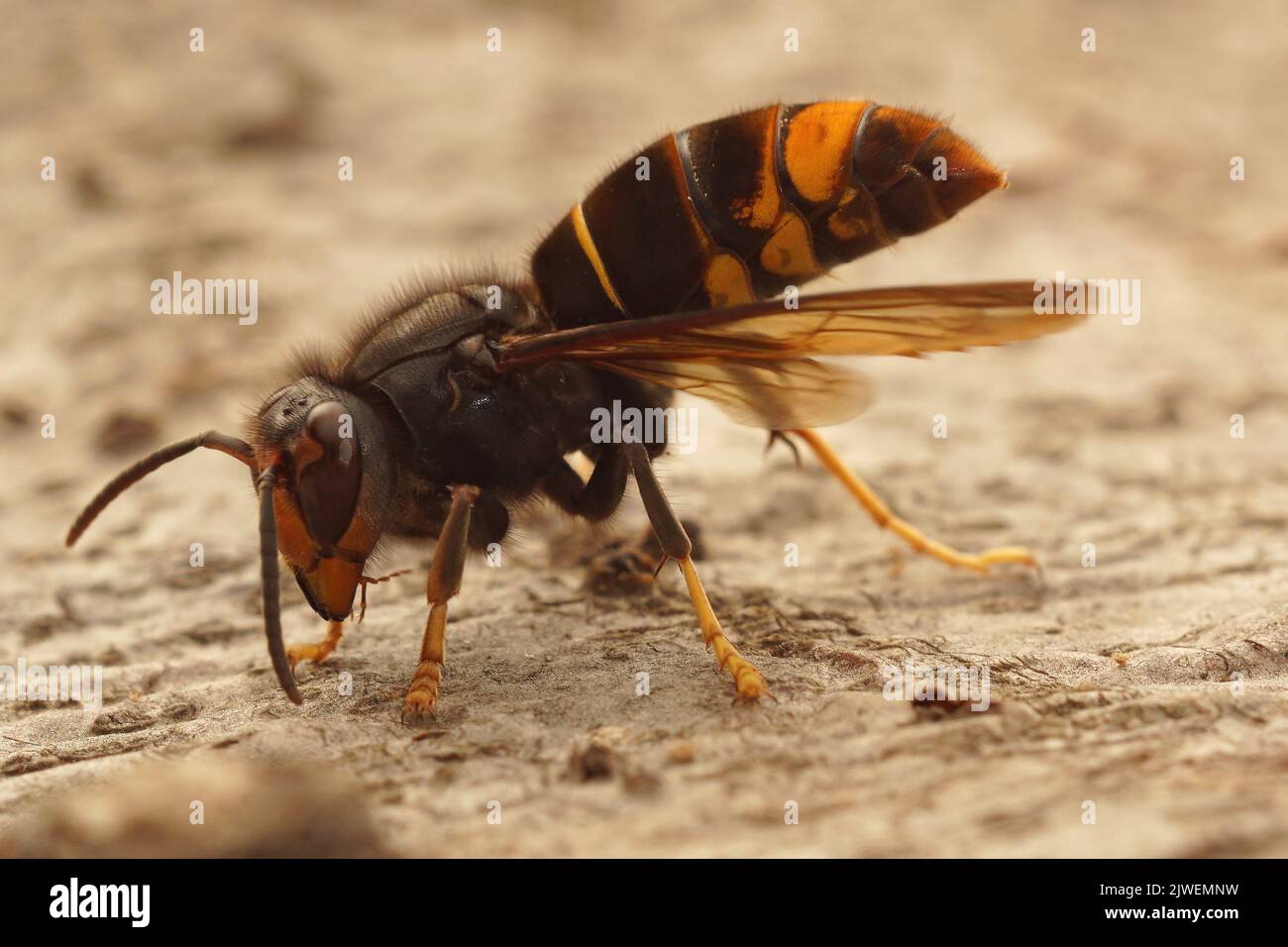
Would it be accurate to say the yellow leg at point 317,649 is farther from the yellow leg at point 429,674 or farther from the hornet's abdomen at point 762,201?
the hornet's abdomen at point 762,201

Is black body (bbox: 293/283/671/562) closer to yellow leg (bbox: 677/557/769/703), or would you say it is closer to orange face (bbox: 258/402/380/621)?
orange face (bbox: 258/402/380/621)

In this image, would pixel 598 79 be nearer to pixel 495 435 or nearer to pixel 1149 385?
pixel 1149 385

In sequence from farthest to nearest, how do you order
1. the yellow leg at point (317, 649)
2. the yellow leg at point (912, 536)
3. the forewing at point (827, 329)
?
the yellow leg at point (912, 536), the yellow leg at point (317, 649), the forewing at point (827, 329)

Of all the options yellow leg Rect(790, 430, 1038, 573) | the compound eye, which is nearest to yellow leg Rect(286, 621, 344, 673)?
the compound eye

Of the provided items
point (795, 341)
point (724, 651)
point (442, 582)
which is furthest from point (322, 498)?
point (795, 341)

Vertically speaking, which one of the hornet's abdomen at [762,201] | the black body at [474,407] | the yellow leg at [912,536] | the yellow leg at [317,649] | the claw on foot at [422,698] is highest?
the hornet's abdomen at [762,201]

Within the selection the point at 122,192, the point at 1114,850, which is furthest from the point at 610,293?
the point at 122,192

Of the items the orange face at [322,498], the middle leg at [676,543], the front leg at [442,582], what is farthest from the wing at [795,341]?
the orange face at [322,498]
